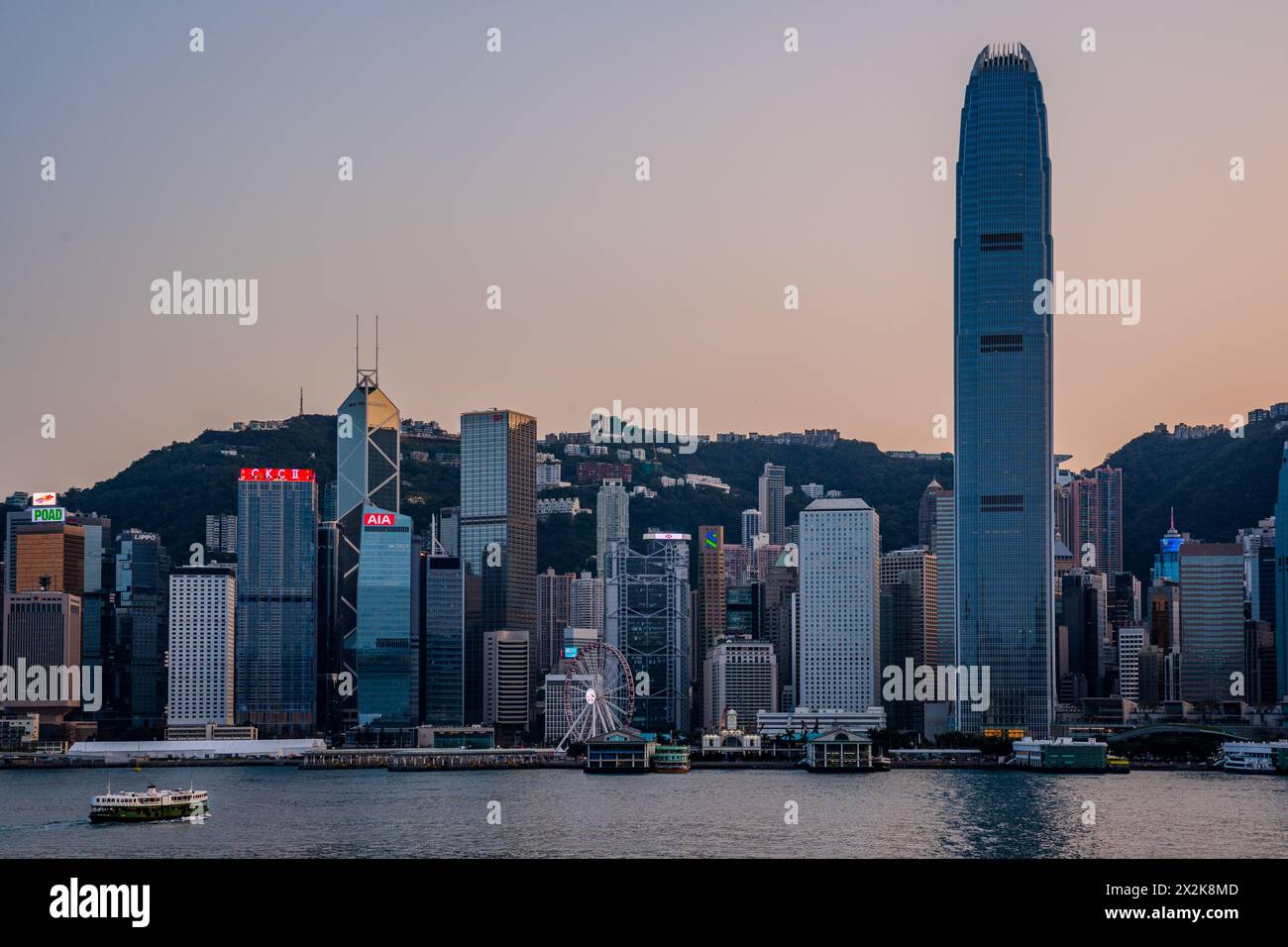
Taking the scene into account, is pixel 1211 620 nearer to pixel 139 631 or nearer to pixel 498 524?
pixel 498 524

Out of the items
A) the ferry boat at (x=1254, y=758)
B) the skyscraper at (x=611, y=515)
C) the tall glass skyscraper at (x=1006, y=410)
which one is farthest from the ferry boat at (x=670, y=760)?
the skyscraper at (x=611, y=515)

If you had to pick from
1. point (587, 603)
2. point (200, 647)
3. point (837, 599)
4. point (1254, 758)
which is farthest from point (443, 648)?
point (1254, 758)

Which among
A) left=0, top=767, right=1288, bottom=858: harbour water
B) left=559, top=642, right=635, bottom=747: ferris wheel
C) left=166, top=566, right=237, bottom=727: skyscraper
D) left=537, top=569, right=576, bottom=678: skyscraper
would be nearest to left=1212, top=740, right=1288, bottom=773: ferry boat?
left=0, top=767, right=1288, bottom=858: harbour water

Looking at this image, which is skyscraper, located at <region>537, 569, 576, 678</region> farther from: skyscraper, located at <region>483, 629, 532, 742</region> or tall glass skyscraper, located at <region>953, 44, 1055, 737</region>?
tall glass skyscraper, located at <region>953, 44, 1055, 737</region>

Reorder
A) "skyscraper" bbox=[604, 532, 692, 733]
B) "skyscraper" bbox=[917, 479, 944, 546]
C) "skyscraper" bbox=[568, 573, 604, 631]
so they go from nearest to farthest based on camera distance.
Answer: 1. "skyscraper" bbox=[604, 532, 692, 733]
2. "skyscraper" bbox=[568, 573, 604, 631]
3. "skyscraper" bbox=[917, 479, 944, 546]

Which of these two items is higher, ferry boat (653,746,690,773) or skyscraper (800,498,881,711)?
skyscraper (800,498,881,711)

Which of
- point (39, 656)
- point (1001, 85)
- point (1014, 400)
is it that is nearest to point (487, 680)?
point (39, 656)
